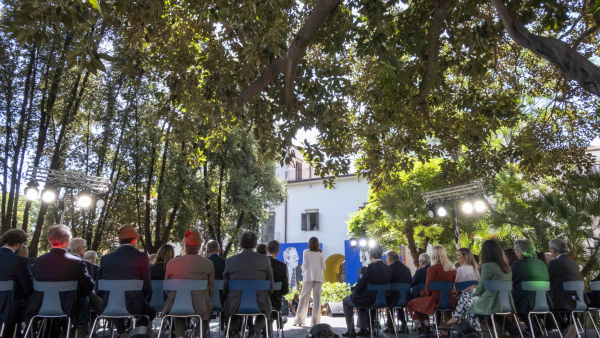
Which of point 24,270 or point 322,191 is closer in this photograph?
point 24,270

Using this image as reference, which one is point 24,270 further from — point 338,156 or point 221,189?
point 221,189

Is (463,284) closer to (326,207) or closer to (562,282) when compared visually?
(562,282)

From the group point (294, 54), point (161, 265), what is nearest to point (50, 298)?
point (161, 265)

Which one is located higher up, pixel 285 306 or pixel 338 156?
pixel 338 156

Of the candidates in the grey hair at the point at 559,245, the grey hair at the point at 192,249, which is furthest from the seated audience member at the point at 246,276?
the grey hair at the point at 559,245

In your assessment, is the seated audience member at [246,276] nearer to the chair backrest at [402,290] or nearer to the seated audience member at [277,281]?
the seated audience member at [277,281]

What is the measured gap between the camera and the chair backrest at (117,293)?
4445 mm

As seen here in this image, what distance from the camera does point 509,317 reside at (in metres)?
5.64

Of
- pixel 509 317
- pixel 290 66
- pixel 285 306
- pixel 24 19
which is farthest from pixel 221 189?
pixel 24 19

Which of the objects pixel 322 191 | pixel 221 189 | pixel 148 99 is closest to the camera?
pixel 148 99

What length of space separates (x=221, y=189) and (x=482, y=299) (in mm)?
13128

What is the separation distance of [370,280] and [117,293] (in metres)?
3.50

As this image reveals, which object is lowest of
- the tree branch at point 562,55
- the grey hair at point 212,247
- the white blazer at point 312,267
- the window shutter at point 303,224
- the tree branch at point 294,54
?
the white blazer at point 312,267

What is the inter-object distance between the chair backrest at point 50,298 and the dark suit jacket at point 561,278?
590 cm
